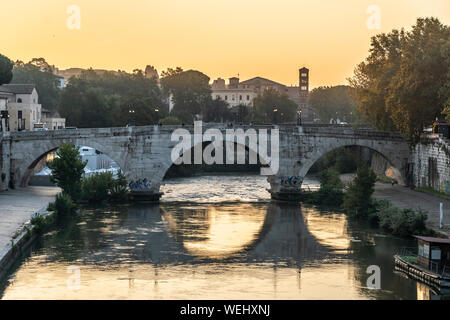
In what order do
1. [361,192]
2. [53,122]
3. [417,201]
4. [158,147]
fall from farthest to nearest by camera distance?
[53,122]
[158,147]
[417,201]
[361,192]

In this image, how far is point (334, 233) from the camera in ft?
151

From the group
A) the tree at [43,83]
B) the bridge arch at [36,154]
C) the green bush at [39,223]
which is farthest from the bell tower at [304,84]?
the green bush at [39,223]

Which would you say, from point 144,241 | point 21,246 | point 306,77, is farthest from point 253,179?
point 306,77

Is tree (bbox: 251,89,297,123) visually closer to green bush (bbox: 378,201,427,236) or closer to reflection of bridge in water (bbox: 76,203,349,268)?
reflection of bridge in water (bbox: 76,203,349,268)

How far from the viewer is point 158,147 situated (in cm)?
6097

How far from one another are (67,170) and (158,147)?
8.99 metres

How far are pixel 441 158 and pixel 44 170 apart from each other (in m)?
32.6

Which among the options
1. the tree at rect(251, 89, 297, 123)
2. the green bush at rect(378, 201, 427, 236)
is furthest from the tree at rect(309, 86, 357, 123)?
the green bush at rect(378, 201, 427, 236)

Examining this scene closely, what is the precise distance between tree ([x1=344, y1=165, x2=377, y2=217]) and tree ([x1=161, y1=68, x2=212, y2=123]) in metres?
70.1

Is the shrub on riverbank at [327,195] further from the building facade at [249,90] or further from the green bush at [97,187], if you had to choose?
the building facade at [249,90]

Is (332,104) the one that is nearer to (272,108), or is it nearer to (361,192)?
(272,108)

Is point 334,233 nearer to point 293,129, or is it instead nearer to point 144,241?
point 144,241

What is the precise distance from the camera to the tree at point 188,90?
12606cm

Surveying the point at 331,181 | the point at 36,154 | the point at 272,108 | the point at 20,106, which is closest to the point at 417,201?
the point at 331,181
